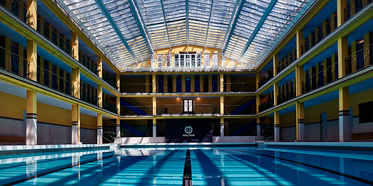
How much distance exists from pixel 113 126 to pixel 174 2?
62.5 feet

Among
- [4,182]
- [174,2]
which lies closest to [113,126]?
[174,2]

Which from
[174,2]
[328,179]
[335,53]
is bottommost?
[328,179]

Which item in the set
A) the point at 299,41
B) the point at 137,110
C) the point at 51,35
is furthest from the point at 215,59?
the point at 51,35

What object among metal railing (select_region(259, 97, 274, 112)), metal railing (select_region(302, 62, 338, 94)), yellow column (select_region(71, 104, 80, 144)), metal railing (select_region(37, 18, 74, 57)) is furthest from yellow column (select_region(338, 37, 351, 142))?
yellow column (select_region(71, 104, 80, 144))

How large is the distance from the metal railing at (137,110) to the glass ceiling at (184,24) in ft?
17.9

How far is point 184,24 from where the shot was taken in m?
33.3

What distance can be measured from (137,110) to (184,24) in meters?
12.4

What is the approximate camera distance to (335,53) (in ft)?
67.7

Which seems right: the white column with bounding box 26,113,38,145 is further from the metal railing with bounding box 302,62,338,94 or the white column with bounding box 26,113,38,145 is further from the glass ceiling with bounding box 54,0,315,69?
the metal railing with bounding box 302,62,338,94

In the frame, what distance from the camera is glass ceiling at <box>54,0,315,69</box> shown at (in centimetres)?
2231

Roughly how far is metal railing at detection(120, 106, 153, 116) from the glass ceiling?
547cm

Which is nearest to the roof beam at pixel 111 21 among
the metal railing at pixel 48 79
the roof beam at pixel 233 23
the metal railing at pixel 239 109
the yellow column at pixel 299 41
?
the metal railing at pixel 48 79

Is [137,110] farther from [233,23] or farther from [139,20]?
[233,23]

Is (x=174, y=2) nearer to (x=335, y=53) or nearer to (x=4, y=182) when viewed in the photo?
(x=335, y=53)
